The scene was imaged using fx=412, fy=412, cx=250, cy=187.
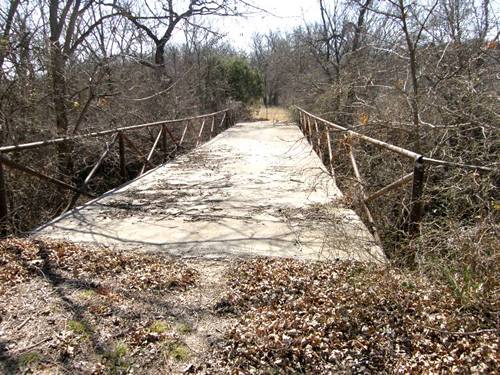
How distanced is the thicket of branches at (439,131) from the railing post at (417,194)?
8cm

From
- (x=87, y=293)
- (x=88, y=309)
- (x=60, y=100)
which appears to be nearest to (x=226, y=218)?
(x=87, y=293)

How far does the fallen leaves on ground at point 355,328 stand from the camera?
211cm

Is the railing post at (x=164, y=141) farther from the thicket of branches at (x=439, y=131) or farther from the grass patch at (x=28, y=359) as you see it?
the grass patch at (x=28, y=359)

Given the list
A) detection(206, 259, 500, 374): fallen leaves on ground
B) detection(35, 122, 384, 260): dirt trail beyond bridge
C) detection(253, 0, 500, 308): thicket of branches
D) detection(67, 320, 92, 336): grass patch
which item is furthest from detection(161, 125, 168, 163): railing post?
detection(67, 320, 92, 336): grass patch

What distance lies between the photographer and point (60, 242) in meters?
3.63

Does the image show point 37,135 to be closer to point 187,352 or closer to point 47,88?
point 47,88

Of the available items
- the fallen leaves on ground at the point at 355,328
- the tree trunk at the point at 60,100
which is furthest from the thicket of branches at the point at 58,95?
the fallen leaves on ground at the point at 355,328

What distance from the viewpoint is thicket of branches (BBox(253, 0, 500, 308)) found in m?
2.66

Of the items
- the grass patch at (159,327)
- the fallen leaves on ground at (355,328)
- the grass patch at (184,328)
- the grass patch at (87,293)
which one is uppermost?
the grass patch at (87,293)

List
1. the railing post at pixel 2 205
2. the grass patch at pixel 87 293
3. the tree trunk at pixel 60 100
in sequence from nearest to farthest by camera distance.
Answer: the grass patch at pixel 87 293
the railing post at pixel 2 205
the tree trunk at pixel 60 100

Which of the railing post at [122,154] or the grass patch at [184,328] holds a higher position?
the railing post at [122,154]

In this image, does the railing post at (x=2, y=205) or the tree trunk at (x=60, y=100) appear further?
the tree trunk at (x=60, y=100)

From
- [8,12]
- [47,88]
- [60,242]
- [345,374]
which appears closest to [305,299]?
[345,374]

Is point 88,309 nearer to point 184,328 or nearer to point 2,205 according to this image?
point 184,328
